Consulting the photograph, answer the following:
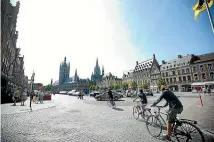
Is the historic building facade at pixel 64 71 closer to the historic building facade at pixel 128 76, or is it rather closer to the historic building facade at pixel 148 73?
the historic building facade at pixel 128 76

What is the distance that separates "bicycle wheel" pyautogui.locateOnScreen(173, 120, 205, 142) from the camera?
15.4 feet

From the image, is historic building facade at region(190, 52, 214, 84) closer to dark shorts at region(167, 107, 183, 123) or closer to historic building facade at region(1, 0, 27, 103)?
dark shorts at region(167, 107, 183, 123)

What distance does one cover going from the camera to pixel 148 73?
260 ft

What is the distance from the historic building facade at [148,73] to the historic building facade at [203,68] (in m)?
19.1

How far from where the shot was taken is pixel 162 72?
71125 mm

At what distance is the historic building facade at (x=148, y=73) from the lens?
244 ft

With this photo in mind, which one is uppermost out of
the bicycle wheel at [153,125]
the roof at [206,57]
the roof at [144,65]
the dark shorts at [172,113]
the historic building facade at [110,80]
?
the roof at [144,65]

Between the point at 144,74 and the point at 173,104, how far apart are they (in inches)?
3126

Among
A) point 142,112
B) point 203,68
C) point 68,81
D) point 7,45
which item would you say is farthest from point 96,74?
point 142,112

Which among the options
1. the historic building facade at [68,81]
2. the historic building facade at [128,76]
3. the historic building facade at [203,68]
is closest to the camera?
the historic building facade at [203,68]

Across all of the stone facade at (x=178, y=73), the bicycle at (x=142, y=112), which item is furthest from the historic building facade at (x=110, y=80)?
the bicycle at (x=142, y=112)

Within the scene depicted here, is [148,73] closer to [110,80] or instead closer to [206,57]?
[206,57]

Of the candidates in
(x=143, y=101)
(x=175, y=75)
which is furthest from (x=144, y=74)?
(x=143, y=101)

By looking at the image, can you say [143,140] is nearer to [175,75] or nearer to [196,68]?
[196,68]
